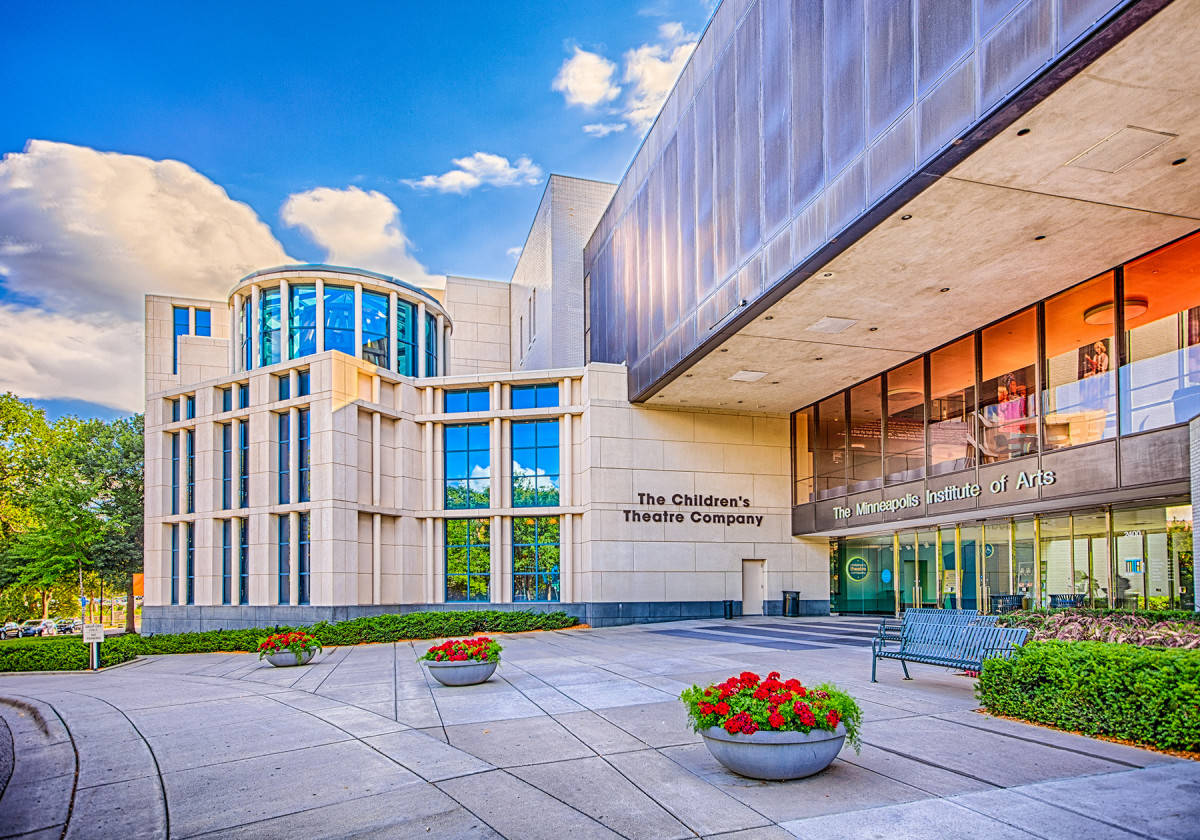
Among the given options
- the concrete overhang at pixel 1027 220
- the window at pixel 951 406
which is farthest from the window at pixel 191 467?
the window at pixel 951 406

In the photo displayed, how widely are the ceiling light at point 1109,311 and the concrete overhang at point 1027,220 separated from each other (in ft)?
2.65

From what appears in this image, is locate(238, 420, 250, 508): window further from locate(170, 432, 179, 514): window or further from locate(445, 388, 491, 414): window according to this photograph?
locate(445, 388, 491, 414): window

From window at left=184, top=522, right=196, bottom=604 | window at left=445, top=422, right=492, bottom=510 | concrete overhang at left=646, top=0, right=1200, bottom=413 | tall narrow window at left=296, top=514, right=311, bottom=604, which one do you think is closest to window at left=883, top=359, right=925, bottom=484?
concrete overhang at left=646, top=0, right=1200, bottom=413

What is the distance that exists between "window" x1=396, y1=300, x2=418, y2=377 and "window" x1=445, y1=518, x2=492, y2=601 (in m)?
9.40

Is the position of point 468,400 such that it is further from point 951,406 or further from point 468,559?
point 951,406

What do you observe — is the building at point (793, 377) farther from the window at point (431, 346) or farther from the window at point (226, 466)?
the window at point (431, 346)

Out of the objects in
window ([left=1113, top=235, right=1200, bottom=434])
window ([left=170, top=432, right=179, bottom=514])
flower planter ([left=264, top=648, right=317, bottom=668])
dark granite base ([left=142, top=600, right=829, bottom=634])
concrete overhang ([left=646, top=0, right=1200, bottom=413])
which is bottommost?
dark granite base ([left=142, top=600, right=829, bottom=634])

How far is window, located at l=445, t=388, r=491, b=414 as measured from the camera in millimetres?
32938

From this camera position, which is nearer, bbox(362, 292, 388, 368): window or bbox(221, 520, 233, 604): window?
bbox(221, 520, 233, 604): window

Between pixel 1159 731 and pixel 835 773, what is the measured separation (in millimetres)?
3232

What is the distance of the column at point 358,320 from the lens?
119ft

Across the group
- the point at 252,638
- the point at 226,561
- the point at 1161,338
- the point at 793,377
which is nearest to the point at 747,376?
the point at 793,377

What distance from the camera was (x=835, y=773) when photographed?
7480mm

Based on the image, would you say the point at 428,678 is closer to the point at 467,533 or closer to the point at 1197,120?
the point at 1197,120
